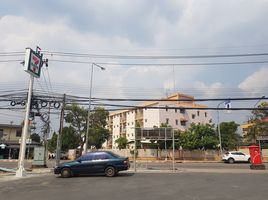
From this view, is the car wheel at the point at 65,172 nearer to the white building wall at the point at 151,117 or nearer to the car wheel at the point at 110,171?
the car wheel at the point at 110,171

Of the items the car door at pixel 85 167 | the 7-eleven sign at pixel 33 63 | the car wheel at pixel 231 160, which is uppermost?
the 7-eleven sign at pixel 33 63

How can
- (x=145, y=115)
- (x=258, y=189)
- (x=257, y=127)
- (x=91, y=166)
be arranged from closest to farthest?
(x=258, y=189) < (x=91, y=166) < (x=257, y=127) < (x=145, y=115)

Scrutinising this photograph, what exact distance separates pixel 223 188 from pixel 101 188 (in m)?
5.27

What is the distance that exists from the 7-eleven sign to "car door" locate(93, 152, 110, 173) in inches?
327

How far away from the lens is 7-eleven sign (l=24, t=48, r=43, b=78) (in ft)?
74.2

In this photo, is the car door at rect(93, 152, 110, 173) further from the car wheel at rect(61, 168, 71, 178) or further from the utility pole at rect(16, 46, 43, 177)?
the utility pole at rect(16, 46, 43, 177)

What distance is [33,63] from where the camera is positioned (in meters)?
23.2

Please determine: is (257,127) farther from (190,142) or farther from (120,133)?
(120,133)

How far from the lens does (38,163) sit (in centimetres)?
2831

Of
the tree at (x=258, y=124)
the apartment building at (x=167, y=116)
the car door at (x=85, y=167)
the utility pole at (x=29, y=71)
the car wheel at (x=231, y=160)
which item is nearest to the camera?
the car door at (x=85, y=167)

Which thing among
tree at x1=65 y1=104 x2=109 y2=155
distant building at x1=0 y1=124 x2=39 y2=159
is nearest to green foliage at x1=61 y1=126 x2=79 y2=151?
tree at x1=65 y1=104 x2=109 y2=155

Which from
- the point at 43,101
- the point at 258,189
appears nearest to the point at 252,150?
the point at 258,189

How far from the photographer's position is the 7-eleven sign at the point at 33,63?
22.6 metres

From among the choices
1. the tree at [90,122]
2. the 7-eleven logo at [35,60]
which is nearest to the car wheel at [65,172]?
the 7-eleven logo at [35,60]
